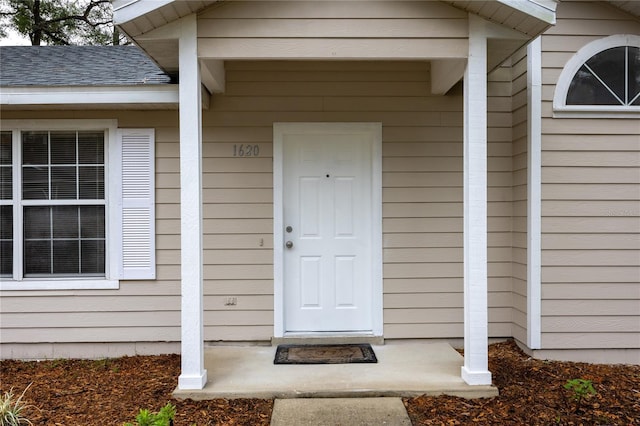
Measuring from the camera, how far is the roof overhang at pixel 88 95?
400 centimetres

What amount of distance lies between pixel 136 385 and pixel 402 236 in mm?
2627

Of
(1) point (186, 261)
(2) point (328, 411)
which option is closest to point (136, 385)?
(1) point (186, 261)

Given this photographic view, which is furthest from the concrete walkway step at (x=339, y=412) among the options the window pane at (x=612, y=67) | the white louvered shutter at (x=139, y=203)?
the window pane at (x=612, y=67)

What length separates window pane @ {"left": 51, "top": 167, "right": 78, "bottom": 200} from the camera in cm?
438

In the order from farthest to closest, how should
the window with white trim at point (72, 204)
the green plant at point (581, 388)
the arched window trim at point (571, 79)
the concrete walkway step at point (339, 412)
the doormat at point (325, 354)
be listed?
1. the window with white trim at point (72, 204)
2. the arched window trim at point (571, 79)
3. the doormat at point (325, 354)
4. the green plant at point (581, 388)
5. the concrete walkway step at point (339, 412)

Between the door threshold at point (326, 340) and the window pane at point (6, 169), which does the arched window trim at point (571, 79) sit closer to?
the door threshold at point (326, 340)

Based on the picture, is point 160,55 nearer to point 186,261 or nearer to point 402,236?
point 186,261

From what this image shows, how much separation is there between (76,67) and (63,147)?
84 cm

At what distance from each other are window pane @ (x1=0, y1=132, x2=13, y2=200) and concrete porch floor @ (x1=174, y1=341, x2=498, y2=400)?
2.40 metres

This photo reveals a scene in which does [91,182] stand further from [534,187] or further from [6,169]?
[534,187]

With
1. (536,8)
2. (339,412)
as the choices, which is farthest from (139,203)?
(536,8)

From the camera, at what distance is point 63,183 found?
172 inches

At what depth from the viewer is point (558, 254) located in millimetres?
4148

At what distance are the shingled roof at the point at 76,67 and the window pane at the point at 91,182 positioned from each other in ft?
2.63
